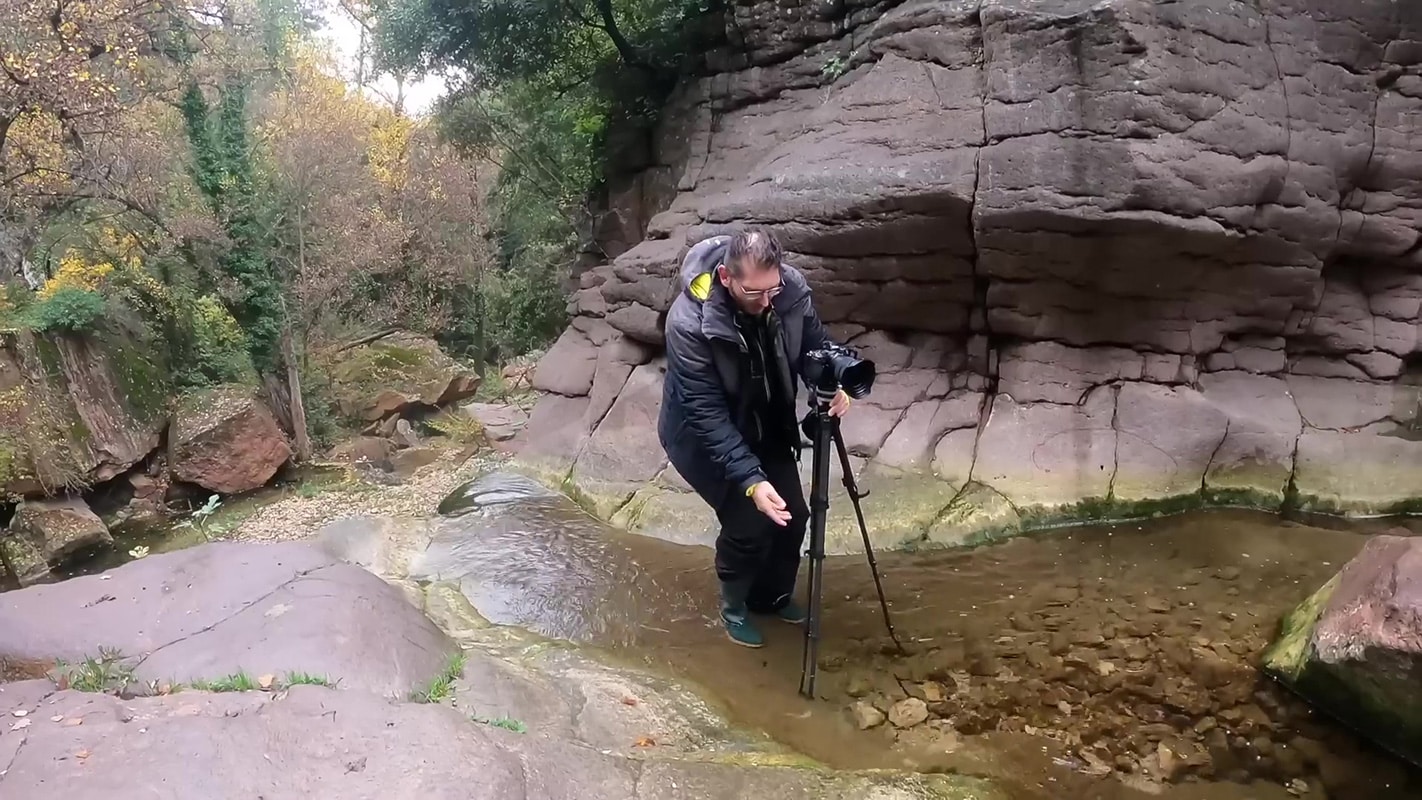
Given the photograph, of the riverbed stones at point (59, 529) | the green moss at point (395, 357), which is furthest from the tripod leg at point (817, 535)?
the green moss at point (395, 357)

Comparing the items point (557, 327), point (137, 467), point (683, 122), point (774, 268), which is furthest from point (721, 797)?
point (557, 327)

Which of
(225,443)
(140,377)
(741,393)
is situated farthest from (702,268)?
(140,377)

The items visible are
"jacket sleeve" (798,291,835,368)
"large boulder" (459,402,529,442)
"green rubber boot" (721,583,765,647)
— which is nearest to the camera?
"jacket sleeve" (798,291,835,368)

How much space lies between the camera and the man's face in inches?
158

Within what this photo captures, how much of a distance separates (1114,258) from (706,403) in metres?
4.78

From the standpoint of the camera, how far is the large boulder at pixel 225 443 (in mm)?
13648

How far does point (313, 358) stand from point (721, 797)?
1594 centimetres

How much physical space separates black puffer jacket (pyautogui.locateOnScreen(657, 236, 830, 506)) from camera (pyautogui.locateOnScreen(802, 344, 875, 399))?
0.14 m

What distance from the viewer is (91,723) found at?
3.13 m

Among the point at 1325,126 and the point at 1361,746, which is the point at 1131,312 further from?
the point at 1361,746

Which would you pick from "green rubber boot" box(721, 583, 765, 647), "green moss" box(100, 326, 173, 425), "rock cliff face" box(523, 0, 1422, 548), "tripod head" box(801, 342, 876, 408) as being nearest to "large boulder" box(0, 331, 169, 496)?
"green moss" box(100, 326, 173, 425)

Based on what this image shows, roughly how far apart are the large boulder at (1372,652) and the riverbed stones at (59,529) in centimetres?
1380

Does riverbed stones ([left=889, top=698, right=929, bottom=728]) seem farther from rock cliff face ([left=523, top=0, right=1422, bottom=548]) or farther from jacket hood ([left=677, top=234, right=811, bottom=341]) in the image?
rock cliff face ([left=523, top=0, right=1422, bottom=548])

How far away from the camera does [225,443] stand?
45.3 ft
